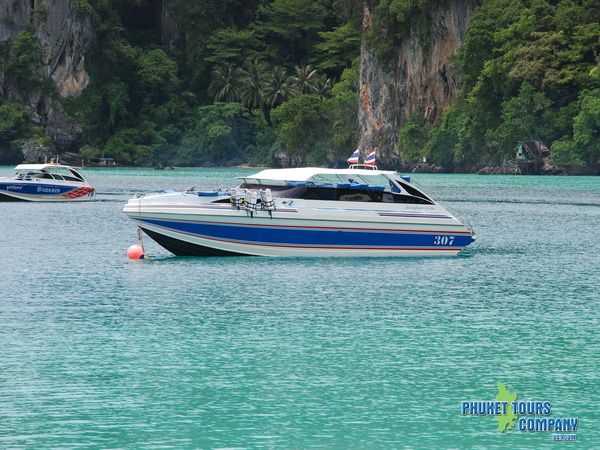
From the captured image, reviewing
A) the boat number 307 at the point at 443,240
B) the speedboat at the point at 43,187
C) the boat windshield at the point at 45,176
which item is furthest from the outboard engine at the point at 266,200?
the boat windshield at the point at 45,176

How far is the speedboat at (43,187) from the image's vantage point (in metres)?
62.7

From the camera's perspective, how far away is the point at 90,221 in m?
48.6

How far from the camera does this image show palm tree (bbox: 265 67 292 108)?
139375mm

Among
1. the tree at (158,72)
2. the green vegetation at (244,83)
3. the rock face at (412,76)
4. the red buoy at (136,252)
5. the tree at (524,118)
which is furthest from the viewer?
the tree at (158,72)

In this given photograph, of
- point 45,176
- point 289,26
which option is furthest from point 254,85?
point 45,176

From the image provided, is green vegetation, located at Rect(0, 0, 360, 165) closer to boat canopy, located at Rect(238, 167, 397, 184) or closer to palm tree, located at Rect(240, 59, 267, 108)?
palm tree, located at Rect(240, 59, 267, 108)

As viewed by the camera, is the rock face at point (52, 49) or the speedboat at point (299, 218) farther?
the rock face at point (52, 49)

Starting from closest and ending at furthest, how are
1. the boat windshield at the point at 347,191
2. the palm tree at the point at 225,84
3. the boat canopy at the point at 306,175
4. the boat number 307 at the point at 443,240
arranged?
1. the boat windshield at the point at 347,191
2. the boat canopy at the point at 306,175
3. the boat number 307 at the point at 443,240
4. the palm tree at the point at 225,84

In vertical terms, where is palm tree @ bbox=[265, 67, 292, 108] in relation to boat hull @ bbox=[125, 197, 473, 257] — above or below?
above

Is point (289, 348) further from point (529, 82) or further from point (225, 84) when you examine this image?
point (225, 84)

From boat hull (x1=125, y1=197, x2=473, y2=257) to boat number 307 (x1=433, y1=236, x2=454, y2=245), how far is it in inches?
1.1

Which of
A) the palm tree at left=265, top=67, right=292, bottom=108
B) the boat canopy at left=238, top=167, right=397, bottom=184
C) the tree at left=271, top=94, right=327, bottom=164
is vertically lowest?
the boat canopy at left=238, top=167, right=397, bottom=184

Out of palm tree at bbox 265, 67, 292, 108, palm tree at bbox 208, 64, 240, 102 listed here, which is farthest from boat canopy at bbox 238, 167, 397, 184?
palm tree at bbox 208, 64, 240, 102

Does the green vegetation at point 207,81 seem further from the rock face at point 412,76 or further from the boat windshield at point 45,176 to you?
the boat windshield at point 45,176
